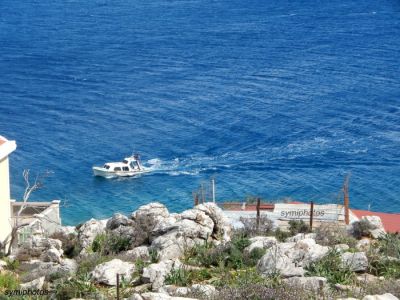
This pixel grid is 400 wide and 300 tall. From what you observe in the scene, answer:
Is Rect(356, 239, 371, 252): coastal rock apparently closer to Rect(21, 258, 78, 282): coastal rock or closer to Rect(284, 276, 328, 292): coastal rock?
Rect(284, 276, 328, 292): coastal rock

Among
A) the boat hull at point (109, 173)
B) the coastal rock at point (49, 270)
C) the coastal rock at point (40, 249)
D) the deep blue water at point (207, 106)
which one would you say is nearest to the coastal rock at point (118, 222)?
the coastal rock at point (40, 249)

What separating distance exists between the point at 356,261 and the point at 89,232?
1094 cm

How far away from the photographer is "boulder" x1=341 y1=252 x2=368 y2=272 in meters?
21.5

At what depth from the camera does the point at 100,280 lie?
2191cm

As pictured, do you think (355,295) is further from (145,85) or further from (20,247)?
(145,85)

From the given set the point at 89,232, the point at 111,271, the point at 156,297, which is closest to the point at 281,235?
the point at 89,232

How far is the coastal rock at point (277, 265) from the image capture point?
2083 centimetres

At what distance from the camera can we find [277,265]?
838 inches

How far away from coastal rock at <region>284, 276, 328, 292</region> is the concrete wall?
16890 millimetres

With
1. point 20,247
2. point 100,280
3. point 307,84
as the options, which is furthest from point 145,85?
point 100,280

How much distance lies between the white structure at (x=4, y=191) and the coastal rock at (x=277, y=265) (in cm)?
1467

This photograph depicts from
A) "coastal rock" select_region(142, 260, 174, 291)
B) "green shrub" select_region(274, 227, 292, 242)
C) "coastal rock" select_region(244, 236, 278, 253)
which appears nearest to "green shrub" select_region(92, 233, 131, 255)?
"coastal rock" select_region(244, 236, 278, 253)

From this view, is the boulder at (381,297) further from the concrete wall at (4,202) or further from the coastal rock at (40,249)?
the concrete wall at (4,202)

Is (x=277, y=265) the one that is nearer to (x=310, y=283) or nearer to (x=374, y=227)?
(x=310, y=283)
